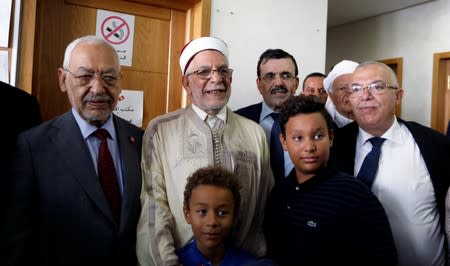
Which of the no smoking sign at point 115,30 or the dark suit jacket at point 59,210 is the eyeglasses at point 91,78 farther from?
the no smoking sign at point 115,30

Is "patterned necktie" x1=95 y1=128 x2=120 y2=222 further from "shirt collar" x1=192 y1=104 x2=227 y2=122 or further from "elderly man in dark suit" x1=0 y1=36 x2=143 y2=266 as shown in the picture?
"shirt collar" x1=192 y1=104 x2=227 y2=122

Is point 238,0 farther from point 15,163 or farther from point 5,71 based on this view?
point 15,163

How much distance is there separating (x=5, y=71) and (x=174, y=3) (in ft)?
4.00

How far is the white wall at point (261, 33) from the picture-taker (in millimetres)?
2848

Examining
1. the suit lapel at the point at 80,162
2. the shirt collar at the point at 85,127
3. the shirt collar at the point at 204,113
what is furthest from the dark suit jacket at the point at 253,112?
the suit lapel at the point at 80,162

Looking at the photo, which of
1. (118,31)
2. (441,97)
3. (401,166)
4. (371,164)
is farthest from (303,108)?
(441,97)

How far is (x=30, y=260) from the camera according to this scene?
4.64ft

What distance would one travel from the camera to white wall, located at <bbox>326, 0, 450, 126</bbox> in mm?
4705

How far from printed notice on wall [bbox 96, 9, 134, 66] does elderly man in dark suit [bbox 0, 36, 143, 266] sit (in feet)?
3.47

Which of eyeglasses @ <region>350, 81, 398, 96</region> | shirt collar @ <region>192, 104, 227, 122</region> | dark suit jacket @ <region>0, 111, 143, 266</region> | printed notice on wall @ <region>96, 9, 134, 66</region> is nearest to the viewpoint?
dark suit jacket @ <region>0, 111, 143, 266</region>

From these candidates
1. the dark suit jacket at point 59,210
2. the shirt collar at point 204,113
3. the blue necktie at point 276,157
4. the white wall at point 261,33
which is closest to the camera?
the dark suit jacket at point 59,210

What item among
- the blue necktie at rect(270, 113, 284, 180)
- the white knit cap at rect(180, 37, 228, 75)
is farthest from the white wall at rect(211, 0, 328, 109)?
the white knit cap at rect(180, 37, 228, 75)

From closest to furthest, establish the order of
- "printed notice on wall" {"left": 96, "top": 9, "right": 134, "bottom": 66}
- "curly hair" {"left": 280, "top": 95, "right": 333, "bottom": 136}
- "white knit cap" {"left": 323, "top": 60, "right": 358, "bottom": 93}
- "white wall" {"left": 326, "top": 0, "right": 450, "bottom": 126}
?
1. "curly hair" {"left": 280, "top": 95, "right": 333, "bottom": 136}
2. "printed notice on wall" {"left": 96, "top": 9, "right": 134, "bottom": 66}
3. "white knit cap" {"left": 323, "top": 60, "right": 358, "bottom": 93}
4. "white wall" {"left": 326, "top": 0, "right": 450, "bottom": 126}

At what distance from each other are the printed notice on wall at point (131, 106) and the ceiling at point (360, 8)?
3.15m
